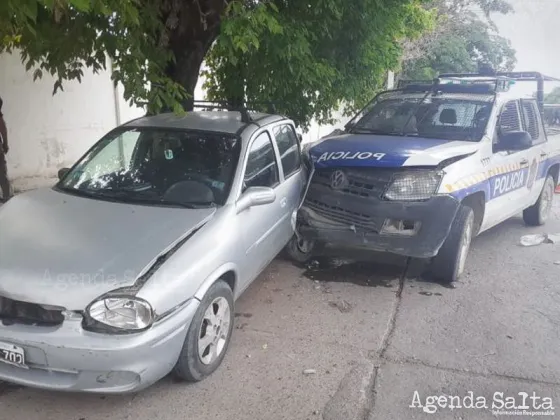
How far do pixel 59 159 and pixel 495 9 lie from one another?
2040 cm

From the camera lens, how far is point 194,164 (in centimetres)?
404

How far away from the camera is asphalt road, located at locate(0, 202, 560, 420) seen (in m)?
3.05

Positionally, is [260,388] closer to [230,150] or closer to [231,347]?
[231,347]

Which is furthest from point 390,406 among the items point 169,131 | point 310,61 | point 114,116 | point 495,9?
point 495,9

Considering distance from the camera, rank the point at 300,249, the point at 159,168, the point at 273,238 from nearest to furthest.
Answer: the point at 159,168 → the point at 273,238 → the point at 300,249

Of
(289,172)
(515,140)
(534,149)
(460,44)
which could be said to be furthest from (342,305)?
(460,44)

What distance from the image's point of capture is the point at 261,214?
4.10 m

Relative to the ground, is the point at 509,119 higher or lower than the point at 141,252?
higher

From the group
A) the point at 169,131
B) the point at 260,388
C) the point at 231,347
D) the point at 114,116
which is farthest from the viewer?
the point at 114,116

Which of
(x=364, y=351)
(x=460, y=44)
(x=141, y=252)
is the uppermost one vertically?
(x=460, y=44)

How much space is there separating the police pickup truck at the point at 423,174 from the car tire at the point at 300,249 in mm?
11

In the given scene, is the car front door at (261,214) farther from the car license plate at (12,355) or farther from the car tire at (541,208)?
the car tire at (541,208)

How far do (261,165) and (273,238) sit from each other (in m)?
0.64

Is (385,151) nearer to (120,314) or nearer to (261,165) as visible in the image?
(261,165)
